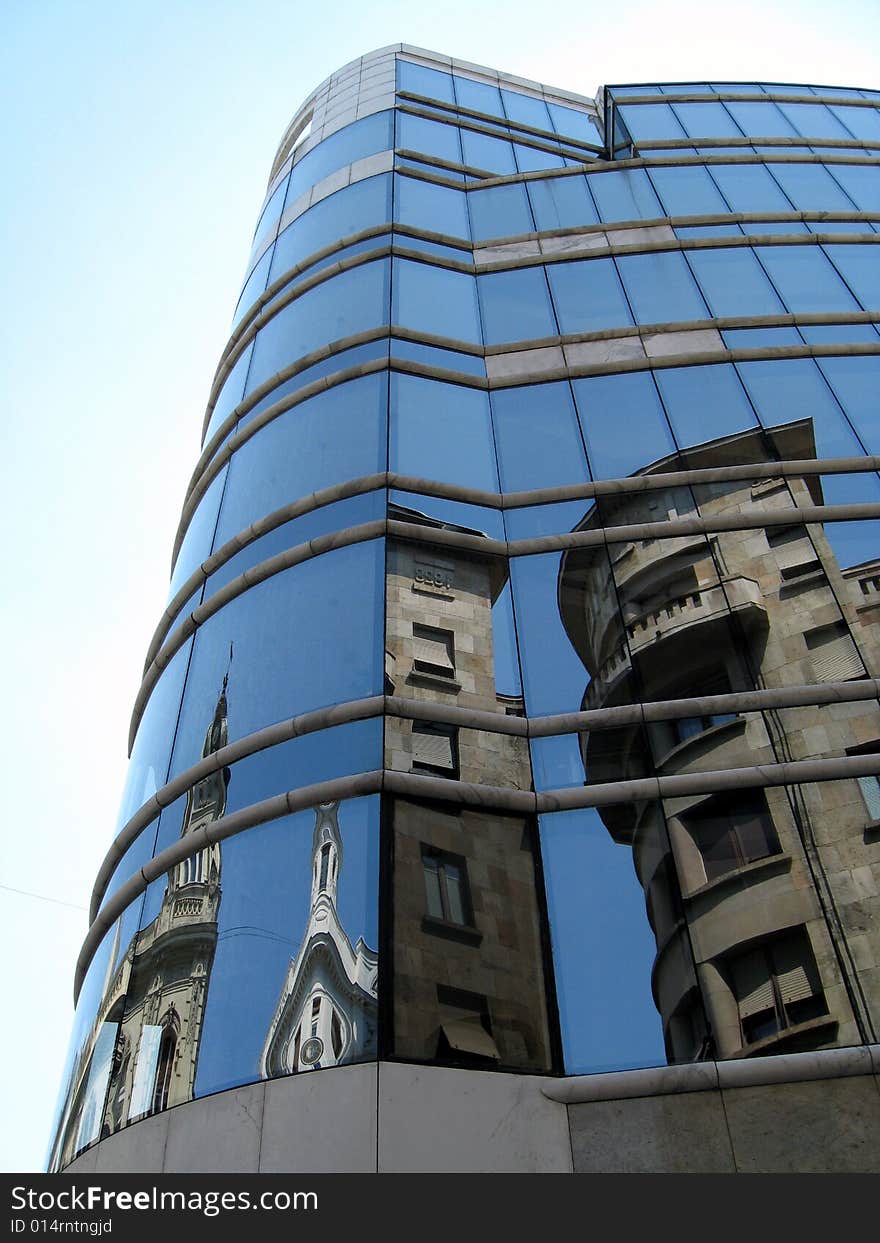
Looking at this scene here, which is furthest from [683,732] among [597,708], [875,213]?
[875,213]

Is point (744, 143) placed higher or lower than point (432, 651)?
higher

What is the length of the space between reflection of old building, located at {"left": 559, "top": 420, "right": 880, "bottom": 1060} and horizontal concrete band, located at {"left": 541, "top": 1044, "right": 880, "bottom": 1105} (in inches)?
6.9

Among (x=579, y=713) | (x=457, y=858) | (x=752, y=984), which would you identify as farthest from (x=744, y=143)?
(x=752, y=984)

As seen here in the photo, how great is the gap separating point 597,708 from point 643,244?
41.6 feet

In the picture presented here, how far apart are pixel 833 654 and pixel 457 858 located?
571 cm

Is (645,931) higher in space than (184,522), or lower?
lower

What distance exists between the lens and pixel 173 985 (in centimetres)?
1270

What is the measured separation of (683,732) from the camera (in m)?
13.4

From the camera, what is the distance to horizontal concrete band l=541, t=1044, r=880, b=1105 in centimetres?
1050

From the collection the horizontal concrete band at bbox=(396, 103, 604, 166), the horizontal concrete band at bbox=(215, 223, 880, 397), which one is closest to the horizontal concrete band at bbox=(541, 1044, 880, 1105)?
the horizontal concrete band at bbox=(215, 223, 880, 397)

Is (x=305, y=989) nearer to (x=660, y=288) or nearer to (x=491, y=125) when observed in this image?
(x=660, y=288)

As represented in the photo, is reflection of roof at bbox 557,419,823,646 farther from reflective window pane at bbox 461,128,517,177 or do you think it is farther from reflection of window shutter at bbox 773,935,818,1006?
reflective window pane at bbox 461,128,517,177
